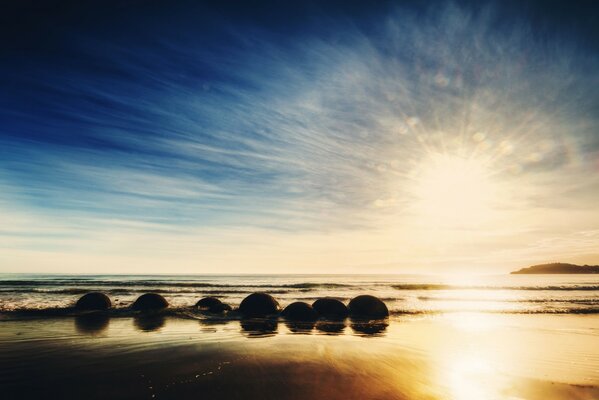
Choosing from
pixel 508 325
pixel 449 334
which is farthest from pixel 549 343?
pixel 508 325

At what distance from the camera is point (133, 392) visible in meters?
5.82

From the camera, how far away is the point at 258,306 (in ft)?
59.6

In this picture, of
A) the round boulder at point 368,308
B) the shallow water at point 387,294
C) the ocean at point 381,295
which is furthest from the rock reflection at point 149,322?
the round boulder at point 368,308

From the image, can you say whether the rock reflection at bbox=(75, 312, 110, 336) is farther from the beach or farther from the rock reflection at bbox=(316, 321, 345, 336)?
the rock reflection at bbox=(316, 321, 345, 336)

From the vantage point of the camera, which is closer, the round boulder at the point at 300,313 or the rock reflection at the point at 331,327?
the rock reflection at the point at 331,327

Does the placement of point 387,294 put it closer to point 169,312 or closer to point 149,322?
point 169,312

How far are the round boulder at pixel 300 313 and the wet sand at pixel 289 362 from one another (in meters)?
2.61

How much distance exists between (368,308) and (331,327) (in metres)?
4.66

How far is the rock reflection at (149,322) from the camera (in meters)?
13.0

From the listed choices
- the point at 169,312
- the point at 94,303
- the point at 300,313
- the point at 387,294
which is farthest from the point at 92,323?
the point at 387,294

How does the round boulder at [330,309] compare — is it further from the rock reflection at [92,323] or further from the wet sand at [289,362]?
the rock reflection at [92,323]

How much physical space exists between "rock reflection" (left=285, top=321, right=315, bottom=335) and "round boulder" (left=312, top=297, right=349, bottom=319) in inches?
92.8

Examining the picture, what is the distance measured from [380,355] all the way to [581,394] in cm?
420

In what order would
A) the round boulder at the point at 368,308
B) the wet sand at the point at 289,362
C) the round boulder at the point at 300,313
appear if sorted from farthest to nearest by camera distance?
1. the round boulder at the point at 368,308
2. the round boulder at the point at 300,313
3. the wet sand at the point at 289,362
